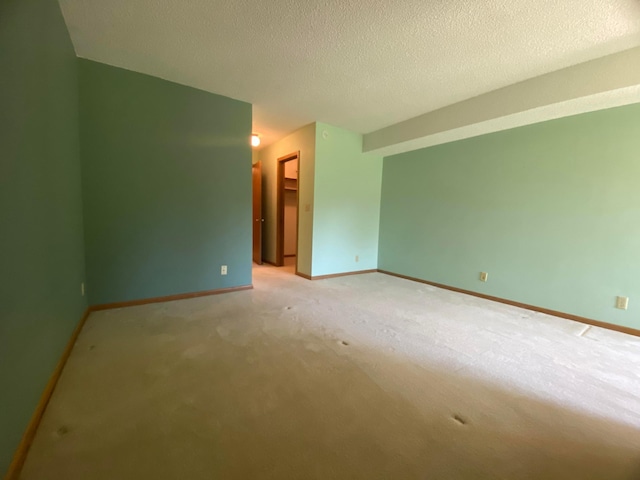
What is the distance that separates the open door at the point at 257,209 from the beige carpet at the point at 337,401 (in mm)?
2870

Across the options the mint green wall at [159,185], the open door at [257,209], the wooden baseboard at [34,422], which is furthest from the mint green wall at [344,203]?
the wooden baseboard at [34,422]

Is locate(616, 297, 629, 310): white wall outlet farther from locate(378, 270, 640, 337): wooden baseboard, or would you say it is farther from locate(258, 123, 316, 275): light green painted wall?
locate(258, 123, 316, 275): light green painted wall

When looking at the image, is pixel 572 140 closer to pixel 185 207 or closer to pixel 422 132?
pixel 422 132

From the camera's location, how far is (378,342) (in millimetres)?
2137

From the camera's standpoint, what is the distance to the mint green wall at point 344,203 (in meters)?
4.10

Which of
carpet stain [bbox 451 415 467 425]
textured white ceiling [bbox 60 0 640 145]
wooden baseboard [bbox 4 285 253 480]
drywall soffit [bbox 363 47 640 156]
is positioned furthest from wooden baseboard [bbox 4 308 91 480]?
drywall soffit [bbox 363 47 640 156]

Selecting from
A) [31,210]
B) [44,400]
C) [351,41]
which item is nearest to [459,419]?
[44,400]

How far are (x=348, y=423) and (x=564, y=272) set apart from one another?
3045 mm

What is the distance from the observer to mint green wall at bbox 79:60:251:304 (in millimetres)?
2559

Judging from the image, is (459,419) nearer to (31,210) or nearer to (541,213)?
(31,210)

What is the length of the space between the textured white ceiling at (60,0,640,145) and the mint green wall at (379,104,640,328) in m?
0.86

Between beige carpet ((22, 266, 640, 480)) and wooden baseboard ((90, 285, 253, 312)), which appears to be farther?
wooden baseboard ((90, 285, 253, 312))

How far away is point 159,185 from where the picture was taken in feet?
9.35

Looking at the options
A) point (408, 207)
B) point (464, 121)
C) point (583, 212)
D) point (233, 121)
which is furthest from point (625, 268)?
point (233, 121)
